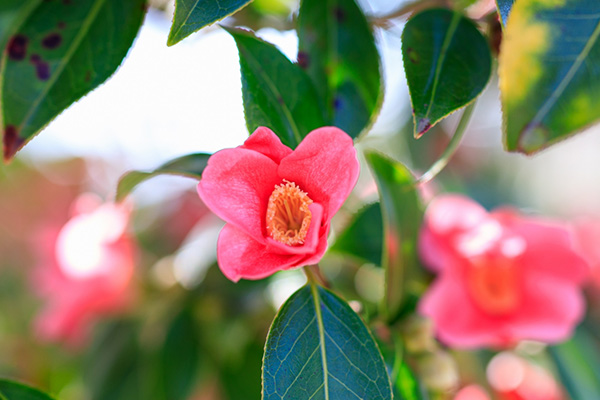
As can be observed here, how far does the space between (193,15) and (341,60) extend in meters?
0.26

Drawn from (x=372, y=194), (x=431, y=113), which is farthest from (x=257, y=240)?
(x=372, y=194)

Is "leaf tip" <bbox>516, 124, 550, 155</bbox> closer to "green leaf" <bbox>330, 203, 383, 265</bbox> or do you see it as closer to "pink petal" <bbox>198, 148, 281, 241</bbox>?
"pink petal" <bbox>198, 148, 281, 241</bbox>

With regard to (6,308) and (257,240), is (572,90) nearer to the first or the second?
(257,240)

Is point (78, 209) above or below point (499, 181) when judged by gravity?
above

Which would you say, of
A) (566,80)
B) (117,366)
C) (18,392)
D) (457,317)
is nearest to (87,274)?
(117,366)

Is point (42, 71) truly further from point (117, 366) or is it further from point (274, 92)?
point (117, 366)

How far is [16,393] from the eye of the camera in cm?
58

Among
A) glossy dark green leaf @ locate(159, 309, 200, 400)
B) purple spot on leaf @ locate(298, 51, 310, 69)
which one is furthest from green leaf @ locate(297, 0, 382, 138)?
glossy dark green leaf @ locate(159, 309, 200, 400)

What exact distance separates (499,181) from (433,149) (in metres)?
0.40

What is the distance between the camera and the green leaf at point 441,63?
0.51 m

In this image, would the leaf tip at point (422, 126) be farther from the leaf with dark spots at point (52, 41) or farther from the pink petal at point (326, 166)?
the leaf with dark spots at point (52, 41)

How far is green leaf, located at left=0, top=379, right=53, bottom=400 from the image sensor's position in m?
0.58

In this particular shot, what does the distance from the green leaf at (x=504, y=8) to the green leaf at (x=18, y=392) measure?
0.61 meters

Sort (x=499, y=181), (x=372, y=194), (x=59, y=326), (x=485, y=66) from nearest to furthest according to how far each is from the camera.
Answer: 1. (x=485, y=66)
2. (x=59, y=326)
3. (x=372, y=194)
4. (x=499, y=181)
